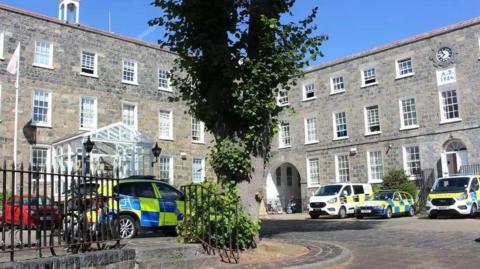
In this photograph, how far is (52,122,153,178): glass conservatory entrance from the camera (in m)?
23.5

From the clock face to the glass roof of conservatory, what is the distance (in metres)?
16.3

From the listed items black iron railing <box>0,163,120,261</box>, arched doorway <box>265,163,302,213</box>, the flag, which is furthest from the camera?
arched doorway <box>265,163,302,213</box>

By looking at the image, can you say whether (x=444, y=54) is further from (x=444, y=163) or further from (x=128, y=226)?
(x=128, y=226)

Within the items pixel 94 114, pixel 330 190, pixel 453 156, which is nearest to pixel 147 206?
pixel 330 190

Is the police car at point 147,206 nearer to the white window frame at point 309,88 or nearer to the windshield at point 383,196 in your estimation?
the windshield at point 383,196

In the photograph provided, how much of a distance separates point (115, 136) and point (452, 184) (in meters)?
16.0

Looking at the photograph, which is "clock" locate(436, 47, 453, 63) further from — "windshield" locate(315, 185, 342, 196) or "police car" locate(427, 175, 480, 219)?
"windshield" locate(315, 185, 342, 196)

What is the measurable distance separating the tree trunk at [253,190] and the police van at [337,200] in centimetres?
1447

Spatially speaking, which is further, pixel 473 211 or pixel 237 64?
pixel 473 211

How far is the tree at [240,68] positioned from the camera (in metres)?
9.66

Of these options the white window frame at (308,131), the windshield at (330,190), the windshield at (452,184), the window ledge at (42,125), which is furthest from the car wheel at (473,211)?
the window ledge at (42,125)

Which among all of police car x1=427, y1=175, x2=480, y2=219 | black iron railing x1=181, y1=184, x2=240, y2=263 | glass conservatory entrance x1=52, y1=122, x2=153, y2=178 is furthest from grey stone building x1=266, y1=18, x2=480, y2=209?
black iron railing x1=181, y1=184, x2=240, y2=263

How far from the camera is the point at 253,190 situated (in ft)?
32.3

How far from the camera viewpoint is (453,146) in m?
26.3
